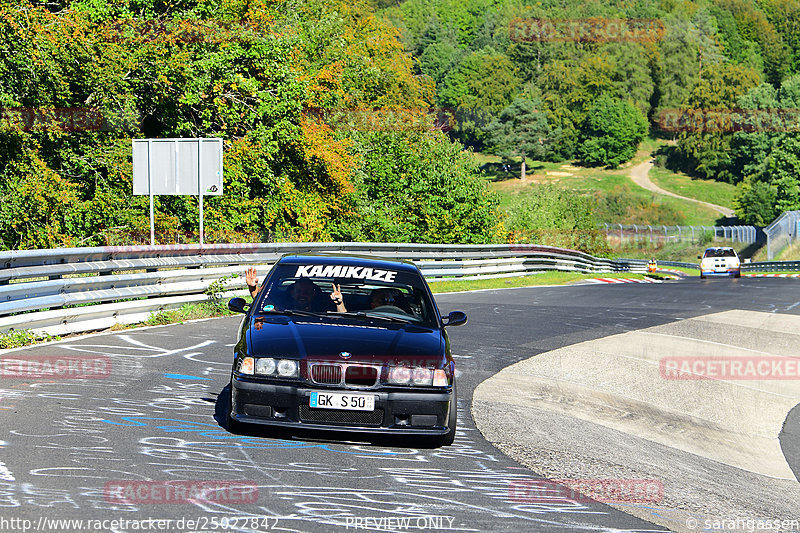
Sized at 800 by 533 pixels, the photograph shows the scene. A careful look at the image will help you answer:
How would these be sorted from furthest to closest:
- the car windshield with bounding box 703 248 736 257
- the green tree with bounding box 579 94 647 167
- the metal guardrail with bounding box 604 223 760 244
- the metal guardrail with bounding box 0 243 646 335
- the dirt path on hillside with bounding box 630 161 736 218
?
the green tree with bounding box 579 94 647 167
the dirt path on hillside with bounding box 630 161 736 218
the metal guardrail with bounding box 604 223 760 244
the car windshield with bounding box 703 248 736 257
the metal guardrail with bounding box 0 243 646 335

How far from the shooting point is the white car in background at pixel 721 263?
1799 inches

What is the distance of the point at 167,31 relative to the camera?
25.3m

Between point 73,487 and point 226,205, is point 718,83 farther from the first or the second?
point 73,487

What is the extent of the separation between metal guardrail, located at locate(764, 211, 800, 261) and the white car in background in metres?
17.3

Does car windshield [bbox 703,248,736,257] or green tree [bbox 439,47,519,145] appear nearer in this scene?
car windshield [bbox 703,248,736,257]

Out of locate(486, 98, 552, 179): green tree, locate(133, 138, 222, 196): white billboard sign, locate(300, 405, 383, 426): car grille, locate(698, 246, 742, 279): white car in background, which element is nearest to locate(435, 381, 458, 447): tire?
locate(300, 405, 383, 426): car grille

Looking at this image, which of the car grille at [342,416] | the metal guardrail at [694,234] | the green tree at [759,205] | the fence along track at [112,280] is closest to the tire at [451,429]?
the car grille at [342,416]

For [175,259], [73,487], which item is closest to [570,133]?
[175,259]

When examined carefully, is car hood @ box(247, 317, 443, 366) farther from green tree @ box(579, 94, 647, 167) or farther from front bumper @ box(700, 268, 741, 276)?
green tree @ box(579, 94, 647, 167)

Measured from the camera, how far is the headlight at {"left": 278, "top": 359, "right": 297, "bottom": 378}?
6938 mm

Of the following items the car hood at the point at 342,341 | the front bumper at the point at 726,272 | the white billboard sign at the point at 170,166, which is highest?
the white billboard sign at the point at 170,166

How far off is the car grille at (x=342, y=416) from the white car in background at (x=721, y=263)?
4101cm

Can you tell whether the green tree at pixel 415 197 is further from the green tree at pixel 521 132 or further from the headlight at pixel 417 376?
the green tree at pixel 521 132

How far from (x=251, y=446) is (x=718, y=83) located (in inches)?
6447
